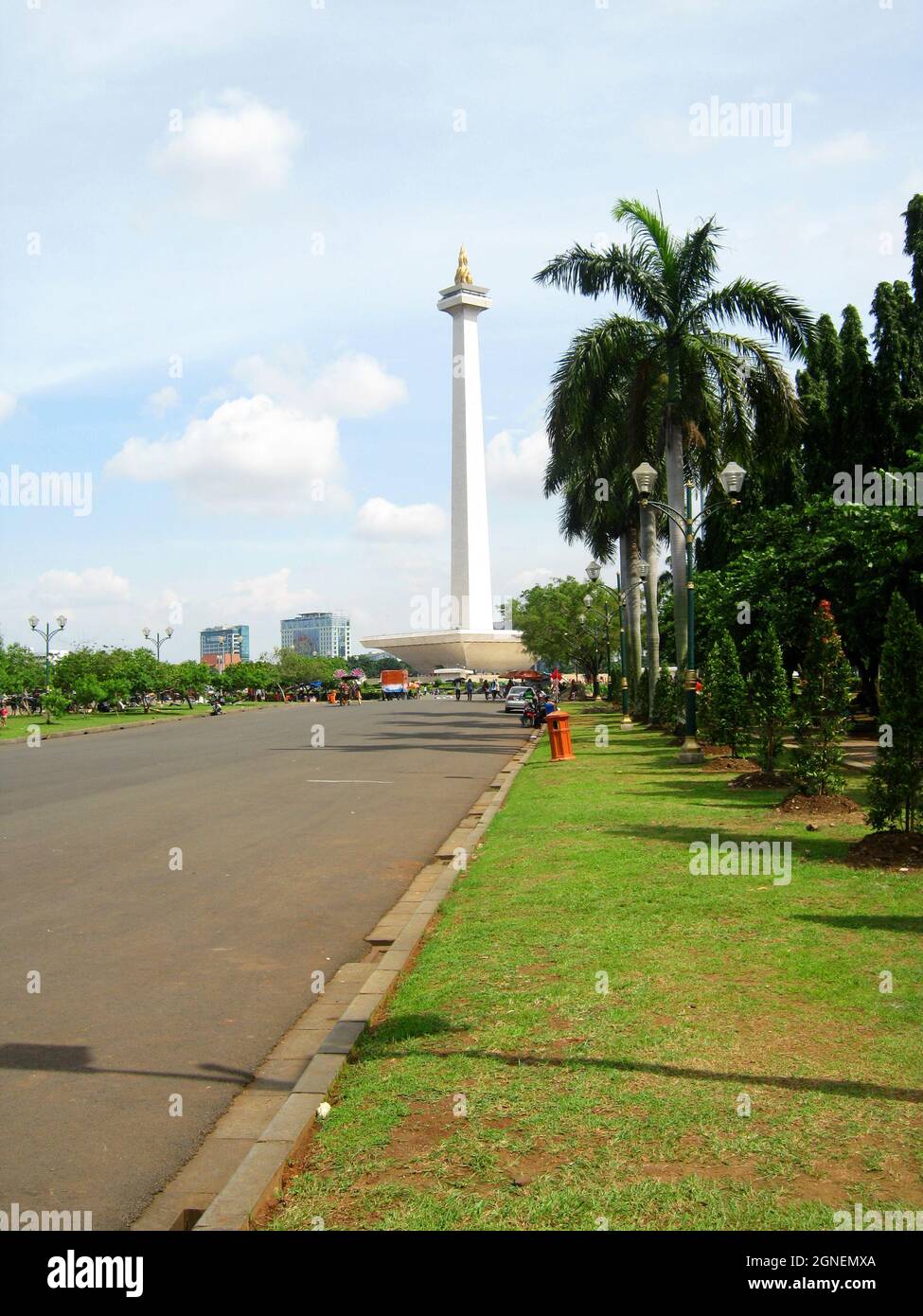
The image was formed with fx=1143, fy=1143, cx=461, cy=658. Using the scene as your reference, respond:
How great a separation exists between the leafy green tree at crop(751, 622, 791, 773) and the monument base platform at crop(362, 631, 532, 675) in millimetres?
89546

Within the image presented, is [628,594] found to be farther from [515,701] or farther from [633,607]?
[515,701]

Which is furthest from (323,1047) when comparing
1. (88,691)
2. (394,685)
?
(394,685)

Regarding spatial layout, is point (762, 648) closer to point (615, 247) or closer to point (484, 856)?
point (484, 856)

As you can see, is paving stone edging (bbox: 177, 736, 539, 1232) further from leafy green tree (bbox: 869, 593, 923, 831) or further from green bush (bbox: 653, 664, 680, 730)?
green bush (bbox: 653, 664, 680, 730)

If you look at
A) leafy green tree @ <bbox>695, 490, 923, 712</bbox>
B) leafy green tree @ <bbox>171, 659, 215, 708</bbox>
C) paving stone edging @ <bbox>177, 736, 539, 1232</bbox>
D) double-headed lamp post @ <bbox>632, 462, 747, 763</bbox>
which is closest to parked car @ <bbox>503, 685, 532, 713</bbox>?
leafy green tree @ <bbox>695, 490, 923, 712</bbox>

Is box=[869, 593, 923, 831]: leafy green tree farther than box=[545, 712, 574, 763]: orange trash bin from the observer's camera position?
No

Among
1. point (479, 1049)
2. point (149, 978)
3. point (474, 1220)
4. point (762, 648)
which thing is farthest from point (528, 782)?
point (474, 1220)

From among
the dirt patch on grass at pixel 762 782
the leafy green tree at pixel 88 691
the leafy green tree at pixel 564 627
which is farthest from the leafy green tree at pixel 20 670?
the dirt patch on grass at pixel 762 782

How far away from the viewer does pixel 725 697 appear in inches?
782

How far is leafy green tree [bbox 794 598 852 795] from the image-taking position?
41.9ft

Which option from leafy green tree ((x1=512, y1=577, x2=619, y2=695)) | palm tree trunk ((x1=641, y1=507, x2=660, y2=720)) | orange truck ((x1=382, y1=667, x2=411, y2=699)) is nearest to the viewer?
palm tree trunk ((x1=641, y1=507, x2=660, y2=720))

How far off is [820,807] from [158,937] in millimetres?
7804

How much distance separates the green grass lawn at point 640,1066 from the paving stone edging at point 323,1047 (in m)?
0.10

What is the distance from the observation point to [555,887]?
359 inches
